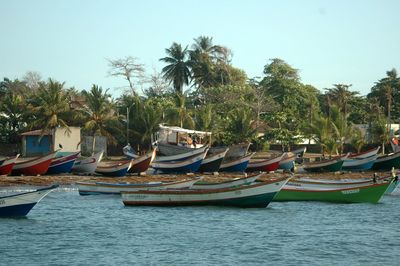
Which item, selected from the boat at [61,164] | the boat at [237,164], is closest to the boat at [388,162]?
the boat at [237,164]

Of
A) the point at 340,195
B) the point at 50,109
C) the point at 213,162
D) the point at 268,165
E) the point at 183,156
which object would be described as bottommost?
the point at 340,195

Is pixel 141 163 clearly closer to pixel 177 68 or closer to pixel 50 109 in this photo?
pixel 50 109

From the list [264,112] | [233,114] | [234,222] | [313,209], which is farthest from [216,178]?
[264,112]

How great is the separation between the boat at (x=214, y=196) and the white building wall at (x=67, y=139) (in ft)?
109

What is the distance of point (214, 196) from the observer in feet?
119

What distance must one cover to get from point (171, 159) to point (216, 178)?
583 cm

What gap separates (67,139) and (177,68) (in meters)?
32.5

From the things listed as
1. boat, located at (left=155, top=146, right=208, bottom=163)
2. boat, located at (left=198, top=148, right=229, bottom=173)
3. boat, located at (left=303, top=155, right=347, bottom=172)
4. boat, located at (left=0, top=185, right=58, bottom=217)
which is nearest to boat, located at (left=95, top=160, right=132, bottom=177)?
boat, located at (left=155, top=146, right=208, bottom=163)

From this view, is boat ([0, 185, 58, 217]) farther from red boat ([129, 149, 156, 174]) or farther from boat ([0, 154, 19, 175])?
red boat ([129, 149, 156, 174])

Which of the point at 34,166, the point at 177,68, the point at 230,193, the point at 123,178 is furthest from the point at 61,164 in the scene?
the point at 177,68

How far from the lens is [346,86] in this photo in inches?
3750

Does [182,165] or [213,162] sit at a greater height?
[213,162]

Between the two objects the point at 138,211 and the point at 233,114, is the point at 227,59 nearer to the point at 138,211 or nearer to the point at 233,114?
the point at 233,114

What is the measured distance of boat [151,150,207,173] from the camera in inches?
2178
